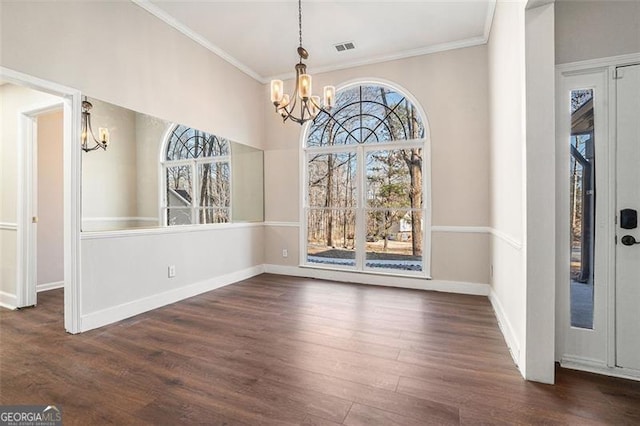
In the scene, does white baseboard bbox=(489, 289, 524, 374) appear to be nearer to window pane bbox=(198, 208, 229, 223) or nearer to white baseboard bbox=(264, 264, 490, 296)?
white baseboard bbox=(264, 264, 490, 296)

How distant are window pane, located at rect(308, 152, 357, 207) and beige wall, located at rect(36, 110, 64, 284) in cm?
372

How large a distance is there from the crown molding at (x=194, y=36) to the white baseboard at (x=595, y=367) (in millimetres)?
5059

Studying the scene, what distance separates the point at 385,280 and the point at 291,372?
2674mm

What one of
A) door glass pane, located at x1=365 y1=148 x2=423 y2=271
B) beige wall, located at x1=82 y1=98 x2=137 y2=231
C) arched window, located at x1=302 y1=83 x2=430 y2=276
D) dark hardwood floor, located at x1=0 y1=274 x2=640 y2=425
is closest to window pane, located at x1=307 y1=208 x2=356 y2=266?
arched window, located at x1=302 y1=83 x2=430 y2=276

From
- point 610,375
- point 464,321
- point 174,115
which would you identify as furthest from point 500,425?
point 174,115

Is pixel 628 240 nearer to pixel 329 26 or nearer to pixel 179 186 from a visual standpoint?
pixel 329 26

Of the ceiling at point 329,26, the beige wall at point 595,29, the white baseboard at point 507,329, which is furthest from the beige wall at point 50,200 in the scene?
the beige wall at point 595,29

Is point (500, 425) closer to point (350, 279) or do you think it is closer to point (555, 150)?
point (555, 150)

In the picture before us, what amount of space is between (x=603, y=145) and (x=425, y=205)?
235cm

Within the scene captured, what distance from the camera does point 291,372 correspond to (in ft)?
7.04

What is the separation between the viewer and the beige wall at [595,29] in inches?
80.4

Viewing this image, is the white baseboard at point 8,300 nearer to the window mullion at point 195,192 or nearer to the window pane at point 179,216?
the window pane at point 179,216

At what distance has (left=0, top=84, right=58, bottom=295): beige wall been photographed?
3.63m

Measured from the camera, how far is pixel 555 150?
2.13 meters
